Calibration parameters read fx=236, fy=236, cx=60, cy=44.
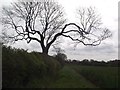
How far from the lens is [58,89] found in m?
14.9

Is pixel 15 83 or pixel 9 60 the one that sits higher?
pixel 9 60

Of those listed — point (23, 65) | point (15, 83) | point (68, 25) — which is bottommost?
point (15, 83)

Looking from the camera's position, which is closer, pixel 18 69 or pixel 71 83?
pixel 18 69

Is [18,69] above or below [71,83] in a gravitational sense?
above

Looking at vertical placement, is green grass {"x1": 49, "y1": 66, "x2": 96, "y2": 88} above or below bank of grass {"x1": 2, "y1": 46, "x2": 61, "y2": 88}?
below

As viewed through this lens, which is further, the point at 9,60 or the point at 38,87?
the point at 38,87

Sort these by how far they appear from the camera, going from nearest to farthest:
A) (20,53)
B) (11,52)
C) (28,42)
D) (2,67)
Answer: (2,67) < (11,52) < (20,53) < (28,42)

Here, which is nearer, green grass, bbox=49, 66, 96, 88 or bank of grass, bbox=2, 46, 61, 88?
bank of grass, bbox=2, 46, 61, 88

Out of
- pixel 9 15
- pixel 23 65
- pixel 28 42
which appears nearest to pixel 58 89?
pixel 23 65

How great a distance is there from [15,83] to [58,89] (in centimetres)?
376

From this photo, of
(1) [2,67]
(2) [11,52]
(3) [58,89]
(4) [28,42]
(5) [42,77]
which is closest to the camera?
(1) [2,67]

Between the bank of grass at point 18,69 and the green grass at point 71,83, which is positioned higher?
the bank of grass at point 18,69

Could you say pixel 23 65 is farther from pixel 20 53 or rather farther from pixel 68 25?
pixel 68 25

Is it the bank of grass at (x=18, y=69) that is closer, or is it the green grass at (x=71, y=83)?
the bank of grass at (x=18, y=69)
